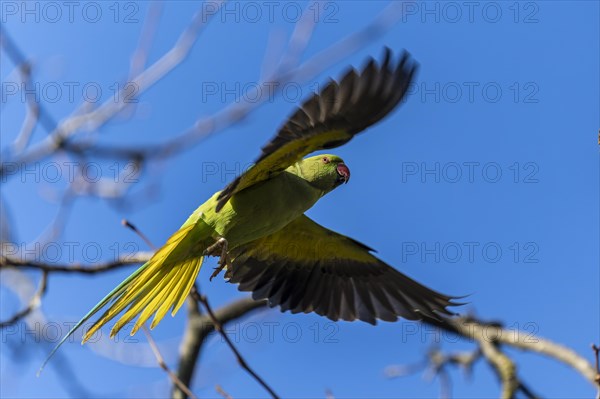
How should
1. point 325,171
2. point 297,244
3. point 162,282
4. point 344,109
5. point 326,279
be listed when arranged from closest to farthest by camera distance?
point 344,109, point 162,282, point 325,171, point 297,244, point 326,279

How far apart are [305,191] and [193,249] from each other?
0.76 m

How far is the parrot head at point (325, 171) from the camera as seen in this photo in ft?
15.1

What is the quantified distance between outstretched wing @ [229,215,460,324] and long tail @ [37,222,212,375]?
684mm

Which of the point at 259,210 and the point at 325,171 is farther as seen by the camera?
the point at 325,171

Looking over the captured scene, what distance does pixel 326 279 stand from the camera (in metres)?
5.45

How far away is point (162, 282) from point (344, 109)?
1552 millimetres

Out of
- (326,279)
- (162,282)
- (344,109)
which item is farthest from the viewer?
(326,279)

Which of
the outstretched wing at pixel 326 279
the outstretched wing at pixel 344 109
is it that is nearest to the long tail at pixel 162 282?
the outstretched wing at pixel 344 109

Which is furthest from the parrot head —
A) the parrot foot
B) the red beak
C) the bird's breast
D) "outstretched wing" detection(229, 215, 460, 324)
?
the parrot foot

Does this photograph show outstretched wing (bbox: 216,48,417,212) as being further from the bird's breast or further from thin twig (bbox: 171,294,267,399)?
thin twig (bbox: 171,294,267,399)

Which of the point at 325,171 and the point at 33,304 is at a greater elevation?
the point at 325,171

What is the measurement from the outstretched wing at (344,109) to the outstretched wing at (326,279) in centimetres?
138

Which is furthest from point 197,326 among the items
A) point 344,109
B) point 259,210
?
point 344,109

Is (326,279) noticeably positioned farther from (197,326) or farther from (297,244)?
(197,326)
